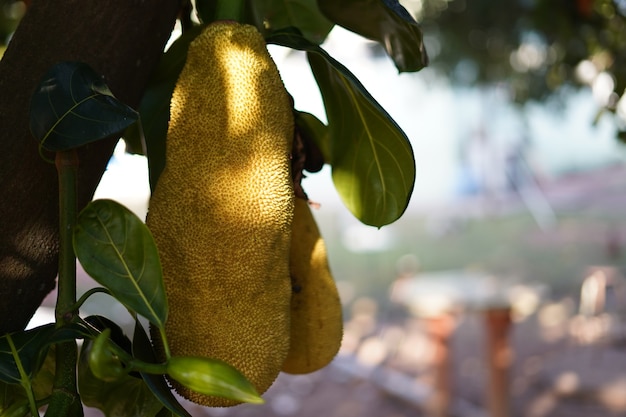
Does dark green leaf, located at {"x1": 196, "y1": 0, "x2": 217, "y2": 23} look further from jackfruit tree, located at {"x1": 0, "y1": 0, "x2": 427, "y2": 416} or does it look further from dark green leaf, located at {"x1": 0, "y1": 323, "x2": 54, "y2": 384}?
dark green leaf, located at {"x1": 0, "y1": 323, "x2": 54, "y2": 384}

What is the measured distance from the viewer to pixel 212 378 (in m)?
0.39

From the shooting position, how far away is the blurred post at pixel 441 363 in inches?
127

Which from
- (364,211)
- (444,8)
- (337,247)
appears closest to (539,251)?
(337,247)

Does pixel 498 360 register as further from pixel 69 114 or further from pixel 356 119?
pixel 69 114

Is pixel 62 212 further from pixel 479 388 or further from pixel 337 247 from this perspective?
pixel 337 247

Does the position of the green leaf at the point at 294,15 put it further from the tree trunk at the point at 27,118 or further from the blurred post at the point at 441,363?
the blurred post at the point at 441,363

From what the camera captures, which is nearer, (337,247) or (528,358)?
(528,358)

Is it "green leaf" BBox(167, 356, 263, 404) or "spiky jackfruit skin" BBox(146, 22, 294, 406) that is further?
"spiky jackfruit skin" BBox(146, 22, 294, 406)

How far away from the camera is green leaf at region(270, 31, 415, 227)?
22.2 inches

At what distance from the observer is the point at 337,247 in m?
6.79

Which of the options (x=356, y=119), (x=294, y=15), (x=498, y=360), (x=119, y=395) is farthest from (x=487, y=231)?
(x=119, y=395)

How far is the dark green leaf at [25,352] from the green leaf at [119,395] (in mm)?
67

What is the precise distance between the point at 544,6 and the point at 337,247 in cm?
480

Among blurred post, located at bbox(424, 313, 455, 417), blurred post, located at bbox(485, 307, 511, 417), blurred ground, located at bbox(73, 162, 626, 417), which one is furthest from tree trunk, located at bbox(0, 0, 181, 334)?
blurred post, located at bbox(424, 313, 455, 417)
